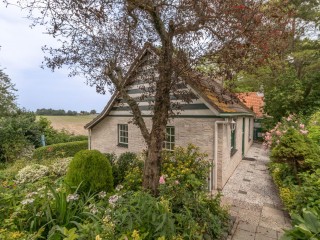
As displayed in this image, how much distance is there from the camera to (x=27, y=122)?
16359 mm

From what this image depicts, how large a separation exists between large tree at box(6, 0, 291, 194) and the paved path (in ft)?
8.05

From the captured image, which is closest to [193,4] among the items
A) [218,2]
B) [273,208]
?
[218,2]

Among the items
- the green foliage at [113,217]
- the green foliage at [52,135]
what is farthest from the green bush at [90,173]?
the green foliage at [52,135]

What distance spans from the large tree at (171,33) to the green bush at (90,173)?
1.30m

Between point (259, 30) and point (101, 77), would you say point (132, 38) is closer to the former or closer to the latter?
point (101, 77)

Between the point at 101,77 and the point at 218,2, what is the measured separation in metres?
3.61

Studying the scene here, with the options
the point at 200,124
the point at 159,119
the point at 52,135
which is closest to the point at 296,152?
the point at 200,124

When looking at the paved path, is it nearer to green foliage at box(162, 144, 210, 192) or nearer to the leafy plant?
green foliage at box(162, 144, 210, 192)

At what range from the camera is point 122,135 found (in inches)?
424

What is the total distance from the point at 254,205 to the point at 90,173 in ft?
16.3

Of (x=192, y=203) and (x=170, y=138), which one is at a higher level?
(x=170, y=138)

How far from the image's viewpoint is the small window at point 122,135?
34.8ft

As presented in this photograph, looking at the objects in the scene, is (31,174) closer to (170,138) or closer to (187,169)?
(170,138)

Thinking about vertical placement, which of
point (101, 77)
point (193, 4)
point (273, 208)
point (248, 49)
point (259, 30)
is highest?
point (193, 4)
